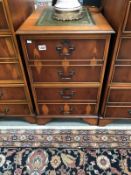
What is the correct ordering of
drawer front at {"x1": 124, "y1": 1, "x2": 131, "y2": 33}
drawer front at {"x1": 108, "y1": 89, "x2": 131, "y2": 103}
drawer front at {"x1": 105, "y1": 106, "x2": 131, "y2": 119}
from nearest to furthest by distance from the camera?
drawer front at {"x1": 124, "y1": 1, "x2": 131, "y2": 33}, drawer front at {"x1": 108, "y1": 89, "x2": 131, "y2": 103}, drawer front at {"x1": 105, "y1": 106, "x2": 131, "y2": 119}

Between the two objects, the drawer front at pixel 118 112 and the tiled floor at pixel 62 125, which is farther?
the tiled floor at pixel 62 125

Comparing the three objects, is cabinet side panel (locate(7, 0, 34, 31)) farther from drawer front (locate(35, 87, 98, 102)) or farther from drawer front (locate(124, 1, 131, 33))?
drawer front (locate(124, 1, 131, 33))

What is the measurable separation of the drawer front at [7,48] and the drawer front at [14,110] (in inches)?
18.4

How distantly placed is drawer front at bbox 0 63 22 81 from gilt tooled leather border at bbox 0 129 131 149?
0.53 meters

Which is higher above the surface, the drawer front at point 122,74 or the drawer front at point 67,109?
the drawer front at point 122,74

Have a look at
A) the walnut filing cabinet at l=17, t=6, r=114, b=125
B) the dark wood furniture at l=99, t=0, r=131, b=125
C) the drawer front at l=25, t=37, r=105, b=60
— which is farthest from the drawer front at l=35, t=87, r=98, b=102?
the drawer front at l=25, t=37, r=105, b=60

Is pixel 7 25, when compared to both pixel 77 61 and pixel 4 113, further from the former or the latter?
pixel 4 113

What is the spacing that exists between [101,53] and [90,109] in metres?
0.53

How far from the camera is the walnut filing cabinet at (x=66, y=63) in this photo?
3.04 ft

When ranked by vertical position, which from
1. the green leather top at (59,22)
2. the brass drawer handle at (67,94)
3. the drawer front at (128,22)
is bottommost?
the brass drawer handle at (67,94)

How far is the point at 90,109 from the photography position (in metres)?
1.33

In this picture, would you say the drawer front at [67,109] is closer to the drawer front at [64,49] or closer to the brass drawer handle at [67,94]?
the brass drawer handle at [67,94]

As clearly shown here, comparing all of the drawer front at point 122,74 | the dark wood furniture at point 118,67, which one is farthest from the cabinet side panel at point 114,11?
the drawer front at point 122,74

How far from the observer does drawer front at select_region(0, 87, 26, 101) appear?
1.20 metres
